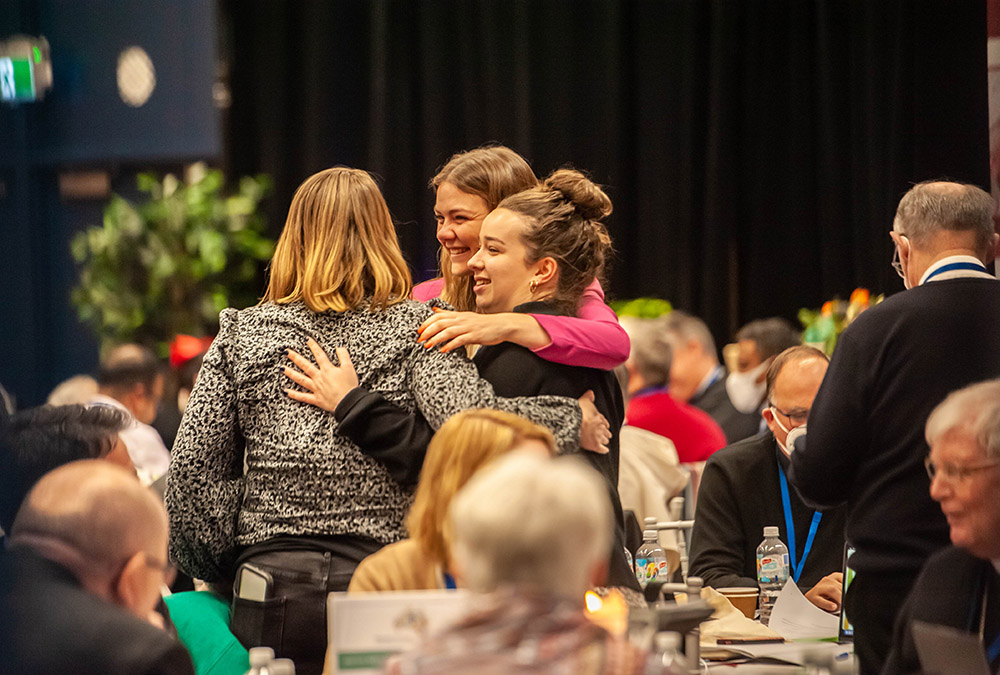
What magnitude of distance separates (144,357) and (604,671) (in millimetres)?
4904

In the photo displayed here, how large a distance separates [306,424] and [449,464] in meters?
0.58

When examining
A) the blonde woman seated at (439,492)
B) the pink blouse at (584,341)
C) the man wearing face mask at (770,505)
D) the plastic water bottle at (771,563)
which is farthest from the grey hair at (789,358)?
the blonde woman seated at (439,492)

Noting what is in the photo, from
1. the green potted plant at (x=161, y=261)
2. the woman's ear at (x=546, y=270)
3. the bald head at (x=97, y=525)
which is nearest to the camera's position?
the bald head at (x=97, y=525)

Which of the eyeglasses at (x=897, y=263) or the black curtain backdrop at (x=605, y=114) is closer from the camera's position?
the eyeglasses at (x=897, y=263)

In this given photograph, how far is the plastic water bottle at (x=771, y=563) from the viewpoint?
10.0 ft

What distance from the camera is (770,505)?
3.27 metres

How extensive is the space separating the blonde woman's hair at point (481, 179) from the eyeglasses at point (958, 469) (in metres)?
1.14

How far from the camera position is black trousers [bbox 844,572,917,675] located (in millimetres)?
2271

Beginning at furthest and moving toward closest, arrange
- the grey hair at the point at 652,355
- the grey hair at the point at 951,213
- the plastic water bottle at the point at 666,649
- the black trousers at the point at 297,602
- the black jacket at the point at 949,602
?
the grey hair at the point at 652,355 < the grey hair at the point at 951,213 < the black trousers at the point at 297,602 < the black jacket at the point at 949,602 < the plastic water bottle at the point at 666,649

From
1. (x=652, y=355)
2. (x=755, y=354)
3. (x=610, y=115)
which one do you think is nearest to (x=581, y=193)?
(x=652, y=355)

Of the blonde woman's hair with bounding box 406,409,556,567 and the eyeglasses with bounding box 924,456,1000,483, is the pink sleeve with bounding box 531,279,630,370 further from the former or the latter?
the eyeglasses with bounding box 924,456,1000,483

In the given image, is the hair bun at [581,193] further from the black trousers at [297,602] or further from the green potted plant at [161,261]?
the green potted plant at [161,261]

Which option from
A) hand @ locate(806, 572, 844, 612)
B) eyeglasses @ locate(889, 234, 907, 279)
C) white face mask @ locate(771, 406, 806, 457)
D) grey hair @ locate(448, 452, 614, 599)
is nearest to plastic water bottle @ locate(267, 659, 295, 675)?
grey hair @ locate(448, 452, 614, 599)

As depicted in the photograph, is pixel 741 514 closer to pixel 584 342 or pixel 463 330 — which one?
pixel 584 342
